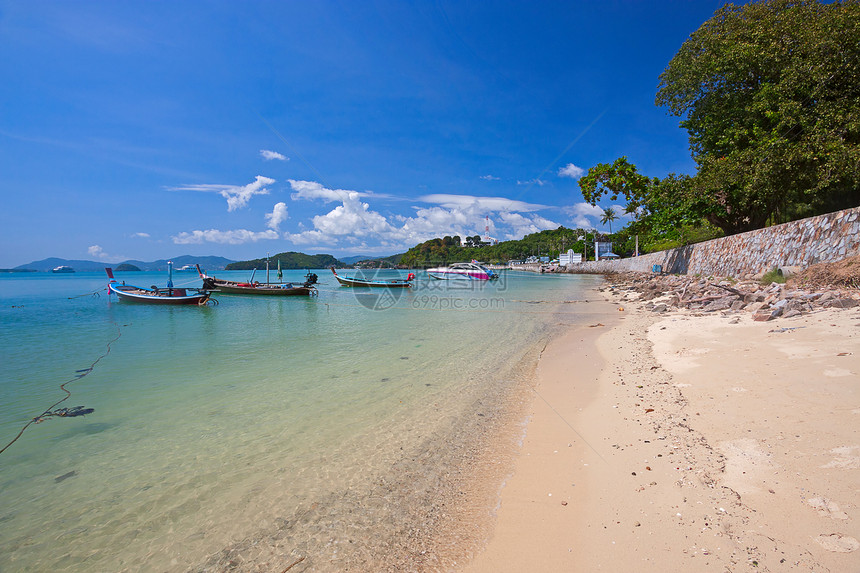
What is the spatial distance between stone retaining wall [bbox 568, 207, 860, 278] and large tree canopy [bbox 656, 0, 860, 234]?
2043mm

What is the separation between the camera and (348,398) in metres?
6.77

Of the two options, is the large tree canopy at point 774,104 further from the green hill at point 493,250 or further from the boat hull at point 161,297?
the green hill at point 493,250

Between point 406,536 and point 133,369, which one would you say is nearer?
point 406,536

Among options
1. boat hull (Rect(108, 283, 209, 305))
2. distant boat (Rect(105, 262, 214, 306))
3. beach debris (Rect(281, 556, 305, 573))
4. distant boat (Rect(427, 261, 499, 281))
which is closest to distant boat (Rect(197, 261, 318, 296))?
distant boat (Rect(105, 262, 214, 306))

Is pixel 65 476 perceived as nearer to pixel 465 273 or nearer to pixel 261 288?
pixel 261 288

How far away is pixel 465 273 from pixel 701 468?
51211 mm

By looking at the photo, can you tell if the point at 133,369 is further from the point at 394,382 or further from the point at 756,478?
the point at 756,478

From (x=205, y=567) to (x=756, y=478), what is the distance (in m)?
4.77

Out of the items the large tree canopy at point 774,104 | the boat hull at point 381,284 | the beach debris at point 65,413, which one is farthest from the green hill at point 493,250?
the beach debris at point 65,413

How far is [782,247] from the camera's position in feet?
49.6

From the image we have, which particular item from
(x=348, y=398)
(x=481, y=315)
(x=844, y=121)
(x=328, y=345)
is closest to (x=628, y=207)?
(x=844, y=121)

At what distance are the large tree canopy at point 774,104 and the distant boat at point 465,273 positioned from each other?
109ft

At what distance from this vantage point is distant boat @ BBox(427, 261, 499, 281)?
53375 mm

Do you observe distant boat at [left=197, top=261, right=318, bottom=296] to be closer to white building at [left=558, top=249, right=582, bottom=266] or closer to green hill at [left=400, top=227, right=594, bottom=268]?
white building at [left=558, top=249, right=582, bottom=266]
